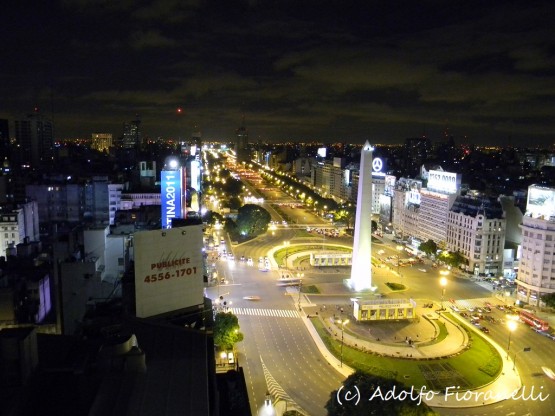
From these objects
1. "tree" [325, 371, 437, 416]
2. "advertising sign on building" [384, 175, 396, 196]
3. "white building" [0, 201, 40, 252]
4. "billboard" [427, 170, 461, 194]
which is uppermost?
"billboard" [427, 170, 461, 194]

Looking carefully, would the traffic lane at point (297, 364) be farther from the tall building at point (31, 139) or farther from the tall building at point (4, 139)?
the tall building at point (31, 139)

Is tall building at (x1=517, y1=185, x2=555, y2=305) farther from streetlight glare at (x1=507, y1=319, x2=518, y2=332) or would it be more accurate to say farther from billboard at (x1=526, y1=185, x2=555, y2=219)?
streetlight glare at (x1=507, y1=319, x2=518, y2=332)

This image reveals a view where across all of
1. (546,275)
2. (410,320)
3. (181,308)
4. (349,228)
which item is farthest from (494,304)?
(349,228)

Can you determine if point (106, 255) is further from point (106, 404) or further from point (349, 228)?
point (349, 228)

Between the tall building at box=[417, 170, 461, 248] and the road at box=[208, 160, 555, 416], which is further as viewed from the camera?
the tall building at box=[417, 170, 461, 248]

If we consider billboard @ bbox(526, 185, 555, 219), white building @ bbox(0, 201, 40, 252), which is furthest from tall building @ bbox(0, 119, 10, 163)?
billboard @ bbox(526, 185, 555, 219)

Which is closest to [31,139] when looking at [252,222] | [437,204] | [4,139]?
[4,139]
